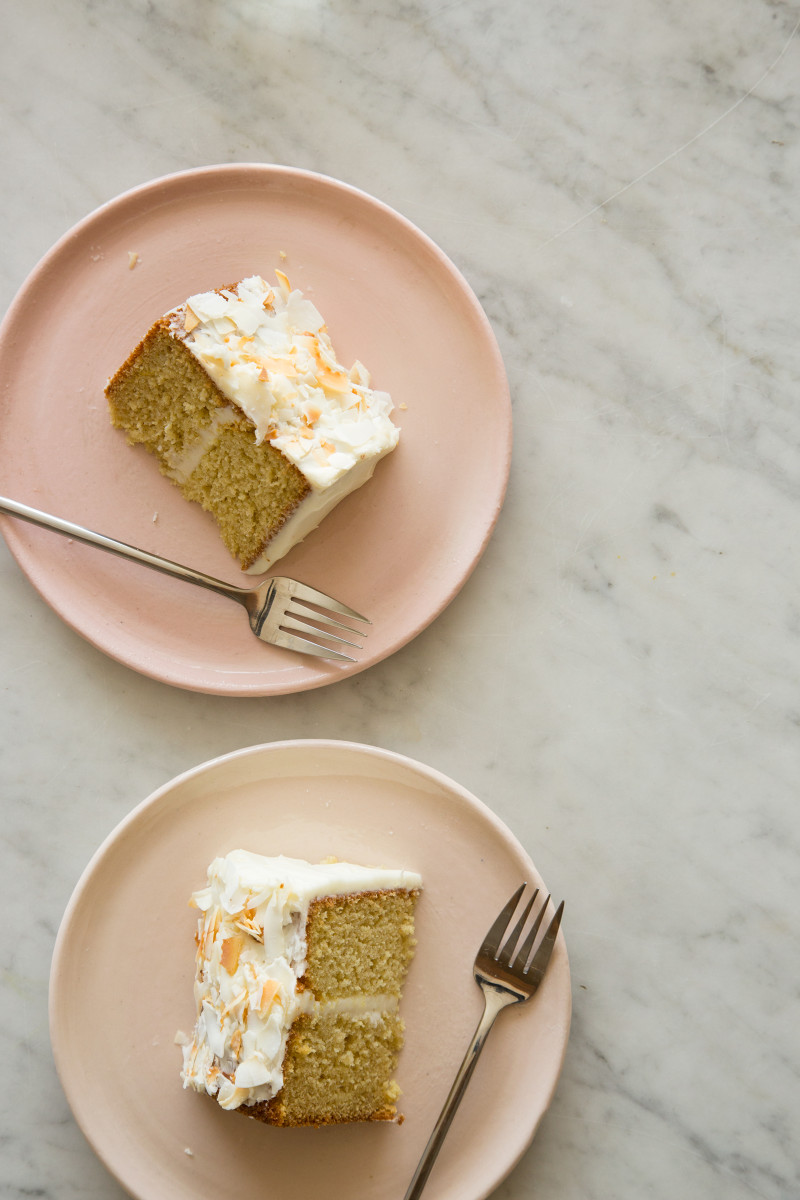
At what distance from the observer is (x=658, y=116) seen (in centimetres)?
247

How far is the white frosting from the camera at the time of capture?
2.13 meters

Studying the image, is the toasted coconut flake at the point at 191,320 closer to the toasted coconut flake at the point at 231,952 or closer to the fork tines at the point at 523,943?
the toasted coconut flake at the point at 231,952

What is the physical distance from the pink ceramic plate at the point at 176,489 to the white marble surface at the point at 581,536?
0.57ft

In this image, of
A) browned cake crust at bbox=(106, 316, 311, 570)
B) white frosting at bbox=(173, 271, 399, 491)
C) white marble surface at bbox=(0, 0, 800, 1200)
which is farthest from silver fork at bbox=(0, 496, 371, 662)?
white frosting at bbox=(173, 271, 399, 491)

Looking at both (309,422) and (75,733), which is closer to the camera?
(309,422)

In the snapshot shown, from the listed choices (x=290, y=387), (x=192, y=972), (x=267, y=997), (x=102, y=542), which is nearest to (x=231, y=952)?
(x=267, y=997)

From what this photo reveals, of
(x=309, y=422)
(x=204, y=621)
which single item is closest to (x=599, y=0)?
(x=309, y=422)

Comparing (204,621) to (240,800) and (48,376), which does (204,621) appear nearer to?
(240,800)

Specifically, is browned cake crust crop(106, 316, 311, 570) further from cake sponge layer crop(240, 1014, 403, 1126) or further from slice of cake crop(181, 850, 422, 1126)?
cake sponge layer crop(240, 1014, 403, 1126)

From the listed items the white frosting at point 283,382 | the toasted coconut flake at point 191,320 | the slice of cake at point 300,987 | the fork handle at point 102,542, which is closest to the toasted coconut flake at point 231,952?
the slice of cake at point 300,987

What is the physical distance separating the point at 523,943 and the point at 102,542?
1527mm

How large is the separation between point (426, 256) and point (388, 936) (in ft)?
5.99

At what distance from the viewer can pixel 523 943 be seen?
7.32 feet

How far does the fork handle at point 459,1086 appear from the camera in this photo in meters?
2.12
